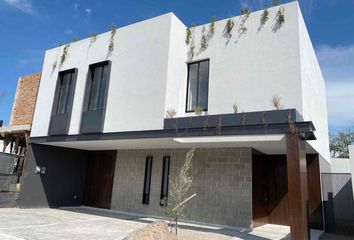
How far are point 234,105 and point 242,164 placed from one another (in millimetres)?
2429

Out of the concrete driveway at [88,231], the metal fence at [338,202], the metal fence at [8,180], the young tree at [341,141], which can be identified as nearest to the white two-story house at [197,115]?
the metal fence at [8,180]

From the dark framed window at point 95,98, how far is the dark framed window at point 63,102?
837mm

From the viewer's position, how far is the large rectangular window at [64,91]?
13016mm

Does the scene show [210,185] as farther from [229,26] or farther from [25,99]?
[25,99]

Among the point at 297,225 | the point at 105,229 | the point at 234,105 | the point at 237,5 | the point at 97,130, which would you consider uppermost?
the point at 237,5

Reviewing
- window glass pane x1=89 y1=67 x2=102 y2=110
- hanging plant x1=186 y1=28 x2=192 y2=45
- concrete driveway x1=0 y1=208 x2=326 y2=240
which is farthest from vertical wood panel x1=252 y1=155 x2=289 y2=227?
window glass pane x1=89 y1=67 x2=102 y2=110

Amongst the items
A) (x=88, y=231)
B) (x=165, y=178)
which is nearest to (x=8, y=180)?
(x=88, y=231)

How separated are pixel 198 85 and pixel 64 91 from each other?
651 cm

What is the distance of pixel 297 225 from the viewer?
22.4 ft

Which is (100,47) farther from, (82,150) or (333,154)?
(333,154)

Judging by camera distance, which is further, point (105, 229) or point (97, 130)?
point (97, 130)

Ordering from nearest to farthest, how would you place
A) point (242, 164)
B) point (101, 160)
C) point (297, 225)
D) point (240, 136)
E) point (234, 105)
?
point (297, 225)
point (240, 136)
point (234, 105)
point (242, 164)
point (101, 160)

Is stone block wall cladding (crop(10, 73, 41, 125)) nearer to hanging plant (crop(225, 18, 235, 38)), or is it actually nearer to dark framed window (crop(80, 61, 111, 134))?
dark framed window (crop(80, 61, 111, 134))

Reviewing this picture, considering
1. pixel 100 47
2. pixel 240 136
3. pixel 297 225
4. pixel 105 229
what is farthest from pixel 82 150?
pixel 297 225
